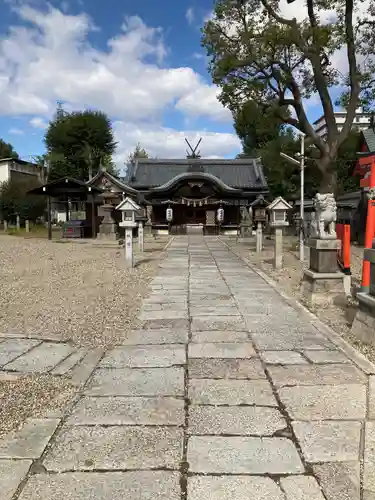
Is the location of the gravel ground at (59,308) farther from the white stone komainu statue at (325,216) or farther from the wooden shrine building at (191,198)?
the wooden shrine building at (191,198)

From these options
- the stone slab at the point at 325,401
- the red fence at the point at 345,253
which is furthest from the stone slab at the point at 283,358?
the red fence at the point at 345,253

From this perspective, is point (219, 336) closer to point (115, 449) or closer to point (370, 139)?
point (115, 449)

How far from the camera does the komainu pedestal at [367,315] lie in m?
4.67

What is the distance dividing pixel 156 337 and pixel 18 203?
3196cm

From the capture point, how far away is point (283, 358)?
4086 mm

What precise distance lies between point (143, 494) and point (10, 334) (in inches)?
132

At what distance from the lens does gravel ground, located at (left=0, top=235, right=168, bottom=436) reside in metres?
3.19

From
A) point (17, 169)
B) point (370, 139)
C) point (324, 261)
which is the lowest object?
point (324, 261)

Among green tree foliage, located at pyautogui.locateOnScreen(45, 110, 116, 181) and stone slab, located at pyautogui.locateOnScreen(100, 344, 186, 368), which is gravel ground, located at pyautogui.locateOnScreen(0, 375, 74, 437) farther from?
green tree foliage, located at pyautogui.locateOnScreen(45, 110, 116, 181)

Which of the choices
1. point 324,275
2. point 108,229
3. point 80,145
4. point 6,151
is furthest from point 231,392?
point 6,151

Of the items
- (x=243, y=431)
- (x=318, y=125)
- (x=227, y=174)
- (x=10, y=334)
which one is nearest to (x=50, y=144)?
(x=227, y=174)

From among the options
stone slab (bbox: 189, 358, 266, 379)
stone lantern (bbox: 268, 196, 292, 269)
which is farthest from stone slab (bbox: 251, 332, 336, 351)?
stone lantern (bbox: 268, 196, 292, 269)

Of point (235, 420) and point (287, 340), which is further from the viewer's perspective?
point (287, 340)

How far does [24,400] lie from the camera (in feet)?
10.3
